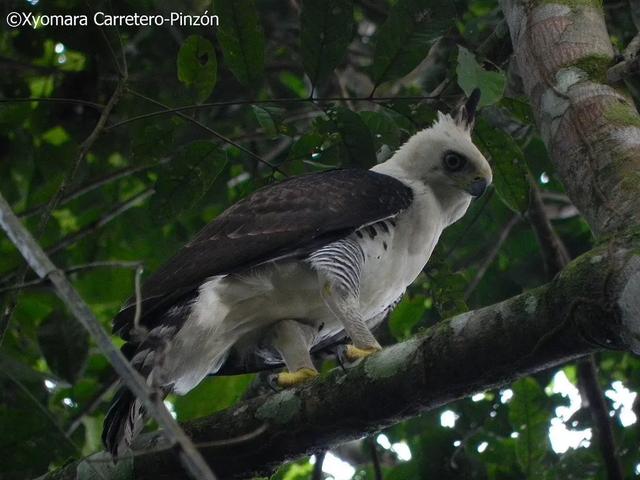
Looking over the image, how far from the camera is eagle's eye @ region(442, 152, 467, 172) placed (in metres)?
4.46

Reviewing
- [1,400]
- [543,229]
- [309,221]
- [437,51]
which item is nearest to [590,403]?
[543,229]

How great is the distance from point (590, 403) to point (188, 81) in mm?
2217

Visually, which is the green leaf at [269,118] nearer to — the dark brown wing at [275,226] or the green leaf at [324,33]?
the green leaf at [324,33]

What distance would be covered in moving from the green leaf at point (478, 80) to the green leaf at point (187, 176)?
121cm

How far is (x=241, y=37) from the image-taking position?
3826 millimetres

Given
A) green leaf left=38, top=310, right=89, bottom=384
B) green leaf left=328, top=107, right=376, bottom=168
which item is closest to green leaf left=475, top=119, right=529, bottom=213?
green leaf left=328, top=107, right=376, bottom=168

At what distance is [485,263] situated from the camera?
195 inches

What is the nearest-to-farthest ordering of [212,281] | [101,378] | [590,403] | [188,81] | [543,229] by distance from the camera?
[212,281] < [188,81] < [590,403] < [543,229] < [101,378]

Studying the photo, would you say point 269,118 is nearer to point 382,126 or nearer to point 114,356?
point 382,126

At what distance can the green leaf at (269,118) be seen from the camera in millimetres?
3832

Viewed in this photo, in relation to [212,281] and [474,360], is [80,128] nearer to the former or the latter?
[212,281]

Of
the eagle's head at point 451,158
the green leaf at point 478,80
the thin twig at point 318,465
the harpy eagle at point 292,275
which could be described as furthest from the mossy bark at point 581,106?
the thin twig at point 318,465

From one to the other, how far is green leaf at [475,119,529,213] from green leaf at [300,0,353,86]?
0.88 metres

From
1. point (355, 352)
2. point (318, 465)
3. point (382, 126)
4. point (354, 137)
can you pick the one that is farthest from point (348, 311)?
point (382, 126)
